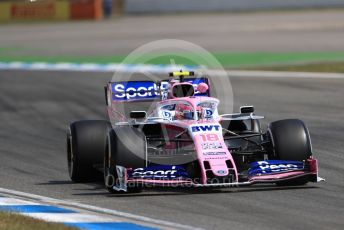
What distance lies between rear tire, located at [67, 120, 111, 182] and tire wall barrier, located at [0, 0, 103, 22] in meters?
46.2

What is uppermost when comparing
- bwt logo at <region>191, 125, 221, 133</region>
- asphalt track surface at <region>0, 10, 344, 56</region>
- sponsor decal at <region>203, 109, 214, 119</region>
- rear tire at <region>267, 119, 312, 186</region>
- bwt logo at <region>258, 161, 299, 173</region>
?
sponsor decal at <region>203, 109, 214, 119</region>

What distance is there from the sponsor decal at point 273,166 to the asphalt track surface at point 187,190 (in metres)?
0.24

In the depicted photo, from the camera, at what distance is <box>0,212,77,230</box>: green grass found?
9.54 m

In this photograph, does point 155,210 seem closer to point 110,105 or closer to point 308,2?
point 110,105

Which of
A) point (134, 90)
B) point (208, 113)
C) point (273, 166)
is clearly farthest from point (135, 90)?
point (273, 166)

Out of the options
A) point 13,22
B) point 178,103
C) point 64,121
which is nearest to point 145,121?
point 178,103

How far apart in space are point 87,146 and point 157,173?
1460 mm

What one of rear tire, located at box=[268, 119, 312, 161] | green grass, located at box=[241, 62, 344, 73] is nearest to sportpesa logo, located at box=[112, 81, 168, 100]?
rear tire, located at box=[268, 119, 312, 161]

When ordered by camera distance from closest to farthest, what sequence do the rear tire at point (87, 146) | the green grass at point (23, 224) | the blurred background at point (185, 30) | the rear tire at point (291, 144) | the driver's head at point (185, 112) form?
1. the green grass at point (23, 224)
2. the rear tire at point (291, 144)
3. the driver's head at point (185, 112)
4. the rear tire at point (87, 146)
5. the blurred background at point (185, 30)

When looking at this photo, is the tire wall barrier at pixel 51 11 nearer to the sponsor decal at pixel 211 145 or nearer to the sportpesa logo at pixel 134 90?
the sportpesa logo at pixel 134 90

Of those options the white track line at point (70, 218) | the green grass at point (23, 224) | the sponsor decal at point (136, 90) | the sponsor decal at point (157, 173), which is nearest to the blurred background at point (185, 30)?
the sponsor decal at point (136, 90)

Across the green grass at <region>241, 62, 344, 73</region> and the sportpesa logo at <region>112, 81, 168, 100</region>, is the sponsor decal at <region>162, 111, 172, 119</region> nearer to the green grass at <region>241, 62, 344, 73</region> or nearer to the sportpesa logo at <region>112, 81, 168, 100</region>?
the sportpesa logo at <region>112, 81, 168, 100</region>

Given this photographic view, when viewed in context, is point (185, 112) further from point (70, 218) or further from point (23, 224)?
point (23, 224)

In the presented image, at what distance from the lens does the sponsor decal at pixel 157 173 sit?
11617 millimetres
